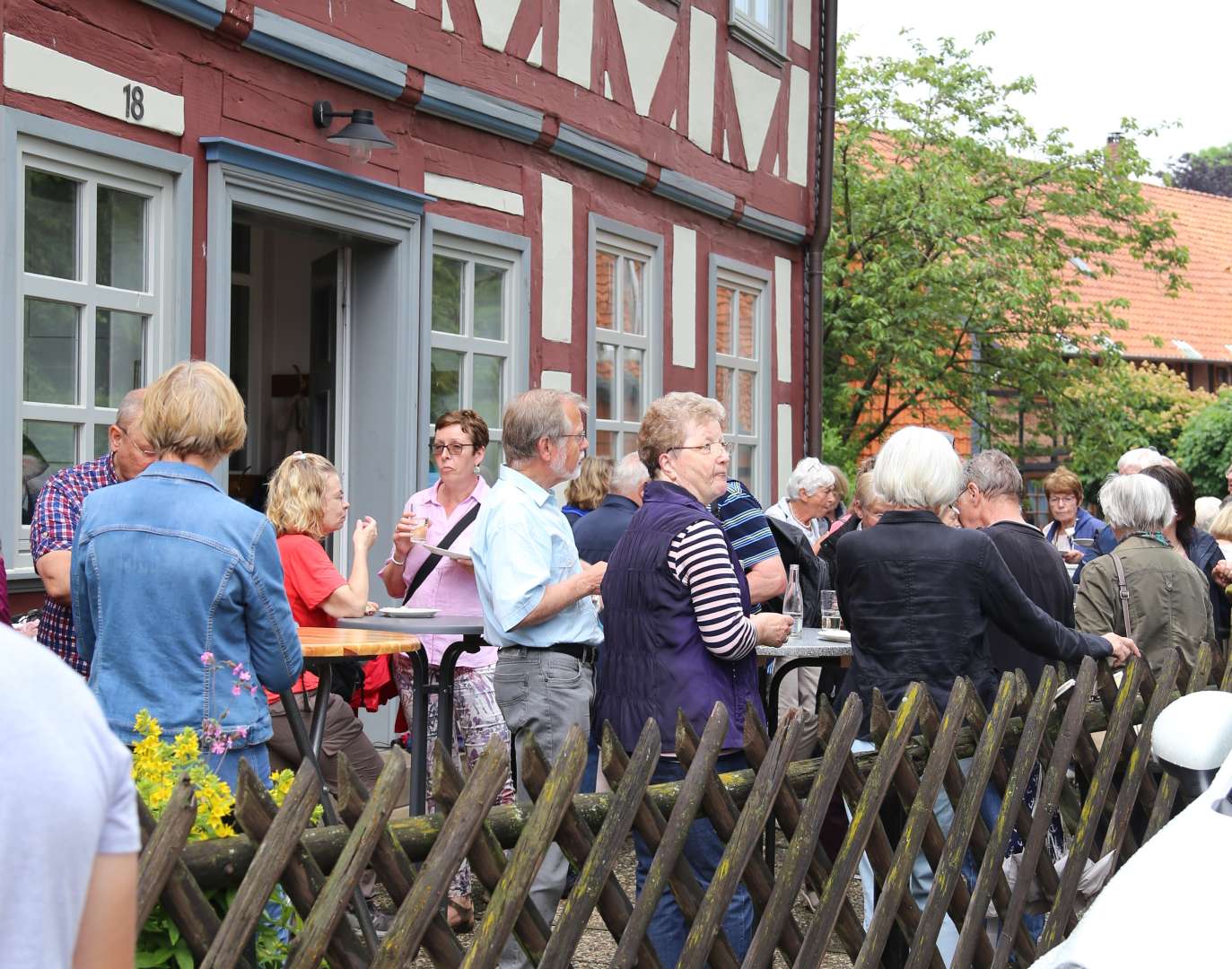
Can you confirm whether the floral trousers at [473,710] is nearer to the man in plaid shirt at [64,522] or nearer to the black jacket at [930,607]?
the man in plaid shirt at [64,522]

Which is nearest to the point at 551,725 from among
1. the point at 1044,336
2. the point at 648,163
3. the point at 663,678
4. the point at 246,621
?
the point at 663,678

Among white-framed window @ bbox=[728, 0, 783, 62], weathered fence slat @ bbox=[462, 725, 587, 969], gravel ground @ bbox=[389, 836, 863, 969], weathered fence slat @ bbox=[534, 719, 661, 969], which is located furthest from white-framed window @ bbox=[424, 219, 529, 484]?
weathered fence slat @ bbox=[462, 725, 587, 969]

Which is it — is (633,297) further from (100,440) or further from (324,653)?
(324,653)

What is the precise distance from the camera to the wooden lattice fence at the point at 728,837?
253 cm

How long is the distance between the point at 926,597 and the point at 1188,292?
38.4 metres

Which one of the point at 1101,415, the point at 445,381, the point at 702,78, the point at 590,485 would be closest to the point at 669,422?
the point at 590,485

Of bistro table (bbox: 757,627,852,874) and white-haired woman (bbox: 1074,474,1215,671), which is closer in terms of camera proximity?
bistro table (bbox: 757,627,852,874)

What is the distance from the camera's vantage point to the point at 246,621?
366cm

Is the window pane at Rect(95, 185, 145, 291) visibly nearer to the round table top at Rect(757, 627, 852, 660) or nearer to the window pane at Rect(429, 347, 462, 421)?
the window pane at Rect(429, 347, 462, 421)

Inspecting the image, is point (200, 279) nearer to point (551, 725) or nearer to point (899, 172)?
point (551, 725)

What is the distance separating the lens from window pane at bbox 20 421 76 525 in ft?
19.5

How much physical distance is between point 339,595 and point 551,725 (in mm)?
1365

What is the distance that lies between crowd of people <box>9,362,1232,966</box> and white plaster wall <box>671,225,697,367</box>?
456cm

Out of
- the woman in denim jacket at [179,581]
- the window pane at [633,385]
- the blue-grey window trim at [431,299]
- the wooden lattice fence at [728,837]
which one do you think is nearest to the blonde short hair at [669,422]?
the wooden lattice fence at [728,837]
